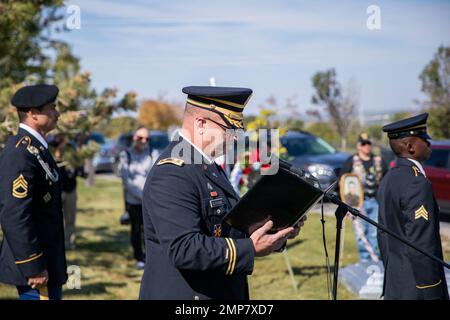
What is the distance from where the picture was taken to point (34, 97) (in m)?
3.50

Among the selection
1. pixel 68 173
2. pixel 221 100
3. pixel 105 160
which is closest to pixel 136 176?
pixel 68 173

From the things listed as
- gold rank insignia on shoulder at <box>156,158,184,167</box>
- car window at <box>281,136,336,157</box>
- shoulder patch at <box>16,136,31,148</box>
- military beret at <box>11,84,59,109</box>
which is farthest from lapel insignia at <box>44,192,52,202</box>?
car window at <box>281,136,336,157</box>

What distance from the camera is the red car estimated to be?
23.5ft

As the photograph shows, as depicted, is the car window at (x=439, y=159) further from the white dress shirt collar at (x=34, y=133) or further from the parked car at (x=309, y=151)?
the white dress shirt collar at (x=34, y=133)

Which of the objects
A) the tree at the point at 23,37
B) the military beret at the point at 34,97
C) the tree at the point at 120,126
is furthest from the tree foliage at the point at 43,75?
the tree at the point at 120,126

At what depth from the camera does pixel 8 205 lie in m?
3.13

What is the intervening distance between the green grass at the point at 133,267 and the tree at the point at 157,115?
2020cm

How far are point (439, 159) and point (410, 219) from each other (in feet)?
16.5

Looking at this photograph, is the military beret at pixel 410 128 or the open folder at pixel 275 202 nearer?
the open folder at pixel 275 202

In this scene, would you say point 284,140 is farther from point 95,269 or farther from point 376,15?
point 376,15

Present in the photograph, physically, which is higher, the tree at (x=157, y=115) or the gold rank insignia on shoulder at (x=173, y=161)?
the gold rank insignia on shoulder at (x=173, y=161)

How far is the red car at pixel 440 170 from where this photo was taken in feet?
23.5
